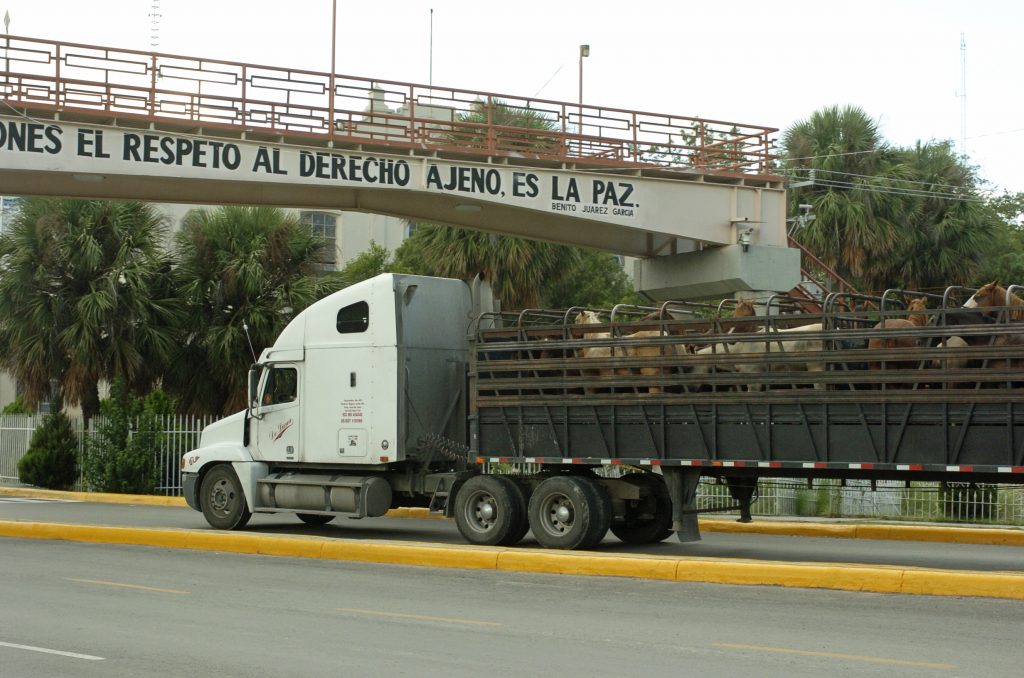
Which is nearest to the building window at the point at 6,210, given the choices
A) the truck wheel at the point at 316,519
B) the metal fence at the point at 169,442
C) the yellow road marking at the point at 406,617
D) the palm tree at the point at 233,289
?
the palm tree at the point at 233,289

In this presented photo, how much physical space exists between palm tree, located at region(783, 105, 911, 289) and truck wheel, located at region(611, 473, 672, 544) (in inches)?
735

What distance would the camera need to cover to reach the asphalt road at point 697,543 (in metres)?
14.6

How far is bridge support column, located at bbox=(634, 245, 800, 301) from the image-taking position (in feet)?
85.0

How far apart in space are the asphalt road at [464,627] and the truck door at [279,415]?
3.60 meters

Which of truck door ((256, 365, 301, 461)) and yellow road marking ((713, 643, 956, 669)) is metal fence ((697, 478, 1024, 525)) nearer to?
truck door ((256, 365, 301, 461))

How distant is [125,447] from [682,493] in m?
17.5

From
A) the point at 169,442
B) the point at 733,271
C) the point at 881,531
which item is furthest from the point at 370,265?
the point at 881,531

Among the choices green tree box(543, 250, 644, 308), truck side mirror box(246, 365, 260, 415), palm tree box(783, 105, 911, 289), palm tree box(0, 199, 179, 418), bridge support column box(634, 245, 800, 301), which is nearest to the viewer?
truck side mirror box(246, 365, 260, 415)

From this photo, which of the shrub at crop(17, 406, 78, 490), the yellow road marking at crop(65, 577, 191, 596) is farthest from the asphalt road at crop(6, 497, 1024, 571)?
the shrub at crop(17, 406, 78, 490)

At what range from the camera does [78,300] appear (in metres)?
28.7

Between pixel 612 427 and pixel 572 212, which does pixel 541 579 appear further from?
pixel 572 212

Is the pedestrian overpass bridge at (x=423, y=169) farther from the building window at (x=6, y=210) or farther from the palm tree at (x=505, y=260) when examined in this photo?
the building window at (x=6, y=210)

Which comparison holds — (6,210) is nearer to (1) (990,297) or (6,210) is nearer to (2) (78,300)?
(2) (78,300)

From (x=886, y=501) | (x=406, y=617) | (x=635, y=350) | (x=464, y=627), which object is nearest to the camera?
(x=464, y=627)
